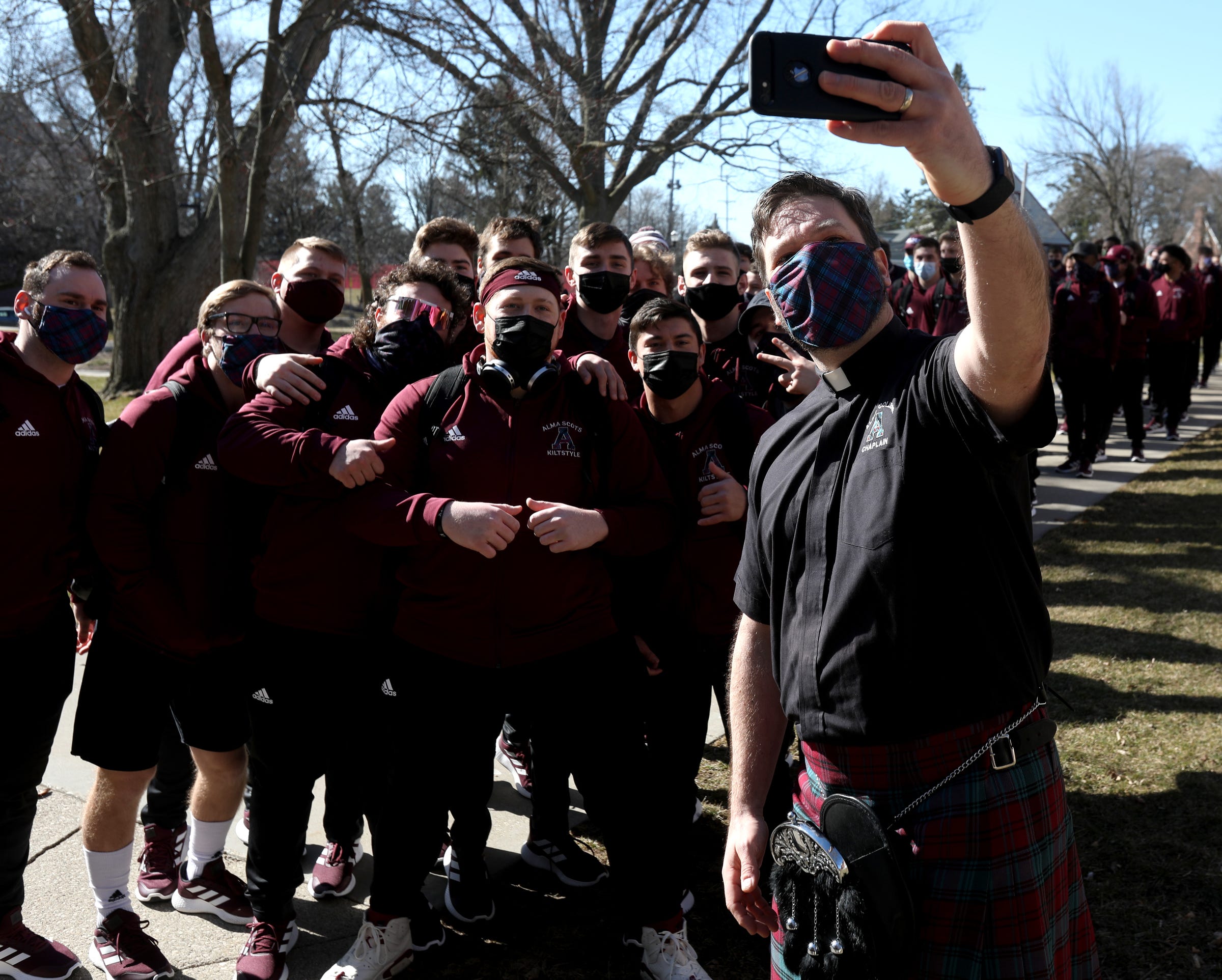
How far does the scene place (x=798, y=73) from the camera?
1.31 meters

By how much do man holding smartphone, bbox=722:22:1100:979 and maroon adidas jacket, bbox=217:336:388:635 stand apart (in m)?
1.70

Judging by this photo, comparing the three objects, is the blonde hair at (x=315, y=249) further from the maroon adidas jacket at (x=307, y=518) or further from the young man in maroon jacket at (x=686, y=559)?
the young man in maroon jacket at (x=686, y=559)

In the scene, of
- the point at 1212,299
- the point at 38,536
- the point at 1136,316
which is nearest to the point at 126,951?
the point at 38,536

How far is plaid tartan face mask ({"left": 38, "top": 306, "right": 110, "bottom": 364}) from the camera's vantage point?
10.6 ft

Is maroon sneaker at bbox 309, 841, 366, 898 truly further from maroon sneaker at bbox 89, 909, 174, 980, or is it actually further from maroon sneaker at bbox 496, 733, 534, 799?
maroon sneaker at bbox 496, 733, 534, 799

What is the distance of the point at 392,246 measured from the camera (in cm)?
5006

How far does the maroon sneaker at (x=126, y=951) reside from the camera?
10.3ft

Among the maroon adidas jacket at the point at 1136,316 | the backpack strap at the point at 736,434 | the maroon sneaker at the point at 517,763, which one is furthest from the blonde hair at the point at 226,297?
the maroon adidas jacket at the point at 1136,316

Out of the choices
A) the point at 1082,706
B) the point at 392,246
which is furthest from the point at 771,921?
the point at 392,246

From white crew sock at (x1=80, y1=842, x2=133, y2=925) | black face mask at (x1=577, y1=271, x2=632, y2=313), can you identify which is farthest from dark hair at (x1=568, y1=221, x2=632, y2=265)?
white crew sock at (x1=80, y1=842, x2=133, y2=925)

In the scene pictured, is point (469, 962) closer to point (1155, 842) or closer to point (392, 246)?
point (1155, 842)

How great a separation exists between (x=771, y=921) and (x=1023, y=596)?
2.92 ft

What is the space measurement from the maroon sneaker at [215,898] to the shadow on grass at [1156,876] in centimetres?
290

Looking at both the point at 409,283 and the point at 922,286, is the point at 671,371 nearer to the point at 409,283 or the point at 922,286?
the point at 409,283
